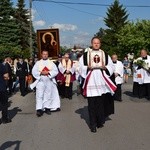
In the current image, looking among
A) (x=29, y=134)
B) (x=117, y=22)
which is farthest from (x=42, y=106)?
(x=117, y=22)

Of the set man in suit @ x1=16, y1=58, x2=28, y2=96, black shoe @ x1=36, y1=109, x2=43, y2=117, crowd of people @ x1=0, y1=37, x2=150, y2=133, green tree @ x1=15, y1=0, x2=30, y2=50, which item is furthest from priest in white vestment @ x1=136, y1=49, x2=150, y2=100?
green tree @ x1=15, y1=0, x2=30, y2=50

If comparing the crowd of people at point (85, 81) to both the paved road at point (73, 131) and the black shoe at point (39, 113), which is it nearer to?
the black shoe at point (39, 113)

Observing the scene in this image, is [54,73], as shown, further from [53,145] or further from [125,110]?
[53,145]

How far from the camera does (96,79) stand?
9922 mm

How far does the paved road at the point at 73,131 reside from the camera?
27.0ft

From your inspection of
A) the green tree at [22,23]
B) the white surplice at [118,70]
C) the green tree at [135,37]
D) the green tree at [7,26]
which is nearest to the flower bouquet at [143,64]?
the white surplice at [118,70]

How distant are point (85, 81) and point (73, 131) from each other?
1.13 meters

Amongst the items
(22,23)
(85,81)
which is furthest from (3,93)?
(22,23)

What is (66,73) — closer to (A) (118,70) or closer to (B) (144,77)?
(A) (118,70)

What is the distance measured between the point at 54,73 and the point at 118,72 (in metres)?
3.69

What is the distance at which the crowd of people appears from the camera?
989cm

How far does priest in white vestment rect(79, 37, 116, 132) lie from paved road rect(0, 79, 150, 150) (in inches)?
16.1

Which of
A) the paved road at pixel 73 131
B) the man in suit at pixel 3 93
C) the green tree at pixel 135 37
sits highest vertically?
the green tree at pixel 135 37

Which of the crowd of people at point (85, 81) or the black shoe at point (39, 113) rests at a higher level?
the crowd of people at point (85, 81)
